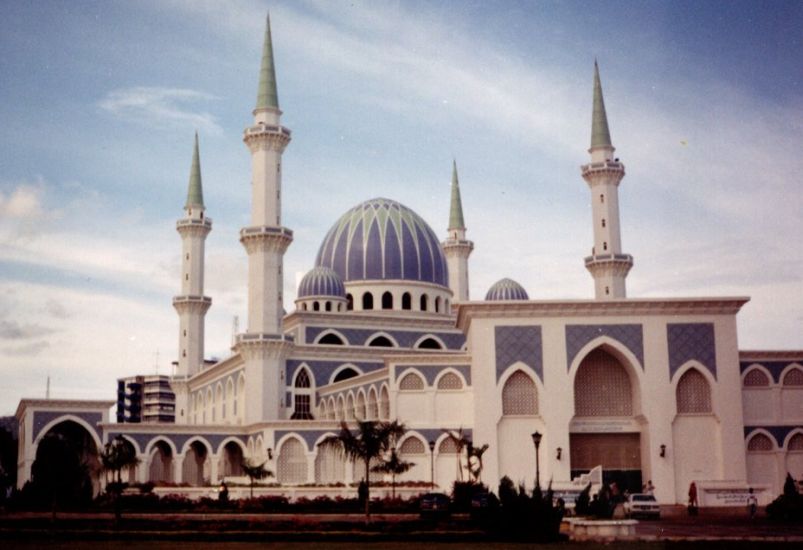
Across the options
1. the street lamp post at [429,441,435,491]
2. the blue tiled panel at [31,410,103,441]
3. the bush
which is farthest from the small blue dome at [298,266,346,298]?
the bush

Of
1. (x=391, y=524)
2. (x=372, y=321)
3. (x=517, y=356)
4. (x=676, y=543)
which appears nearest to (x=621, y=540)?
(x=676, y=543)

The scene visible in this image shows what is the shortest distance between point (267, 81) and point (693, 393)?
72.3ft

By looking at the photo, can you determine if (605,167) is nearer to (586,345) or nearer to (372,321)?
(586,345)

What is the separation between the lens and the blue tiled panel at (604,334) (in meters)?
38.6

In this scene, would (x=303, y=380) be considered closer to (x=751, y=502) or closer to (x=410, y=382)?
(x=410, y=382)

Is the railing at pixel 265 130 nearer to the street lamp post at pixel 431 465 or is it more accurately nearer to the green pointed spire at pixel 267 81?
the green pointed spire at pixel 267 81

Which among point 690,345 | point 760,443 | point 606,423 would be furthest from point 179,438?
point 760,443

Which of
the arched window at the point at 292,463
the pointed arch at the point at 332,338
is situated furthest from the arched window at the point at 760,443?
the pointed arch at the point at 332,338

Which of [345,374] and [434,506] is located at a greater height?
[345,374]

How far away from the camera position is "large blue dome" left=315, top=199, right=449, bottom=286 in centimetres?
5844

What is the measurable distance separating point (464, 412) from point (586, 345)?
4.97 meters

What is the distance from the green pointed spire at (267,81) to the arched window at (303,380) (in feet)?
41.4

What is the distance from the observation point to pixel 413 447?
3947 centimetres

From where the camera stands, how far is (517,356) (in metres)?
38.5
